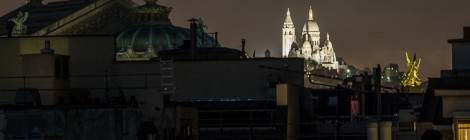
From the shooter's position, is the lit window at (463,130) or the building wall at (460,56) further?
the building wall at (460,56)

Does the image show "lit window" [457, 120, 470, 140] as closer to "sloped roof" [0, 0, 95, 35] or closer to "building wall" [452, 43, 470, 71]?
"building wall" [452, 43, 470, 71]

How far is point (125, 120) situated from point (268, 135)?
1397cm

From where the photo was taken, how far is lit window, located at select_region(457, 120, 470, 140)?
1368 inches

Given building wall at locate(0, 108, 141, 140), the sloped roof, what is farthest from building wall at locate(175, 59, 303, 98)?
the sloped roof

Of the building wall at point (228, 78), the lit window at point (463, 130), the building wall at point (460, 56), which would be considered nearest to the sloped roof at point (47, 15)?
the building wall at point (228, 78)

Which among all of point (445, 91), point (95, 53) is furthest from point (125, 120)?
point (95, 53)

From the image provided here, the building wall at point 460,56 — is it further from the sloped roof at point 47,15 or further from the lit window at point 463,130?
the sloped roof at point 47,15

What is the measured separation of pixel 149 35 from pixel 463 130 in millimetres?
113836

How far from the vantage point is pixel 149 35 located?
148 m

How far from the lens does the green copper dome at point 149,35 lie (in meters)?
137

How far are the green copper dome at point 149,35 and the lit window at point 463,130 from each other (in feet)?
302

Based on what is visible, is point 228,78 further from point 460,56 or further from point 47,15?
point 47,15

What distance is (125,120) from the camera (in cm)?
3947

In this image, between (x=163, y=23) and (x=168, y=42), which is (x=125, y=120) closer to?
(x=168, y=42)
